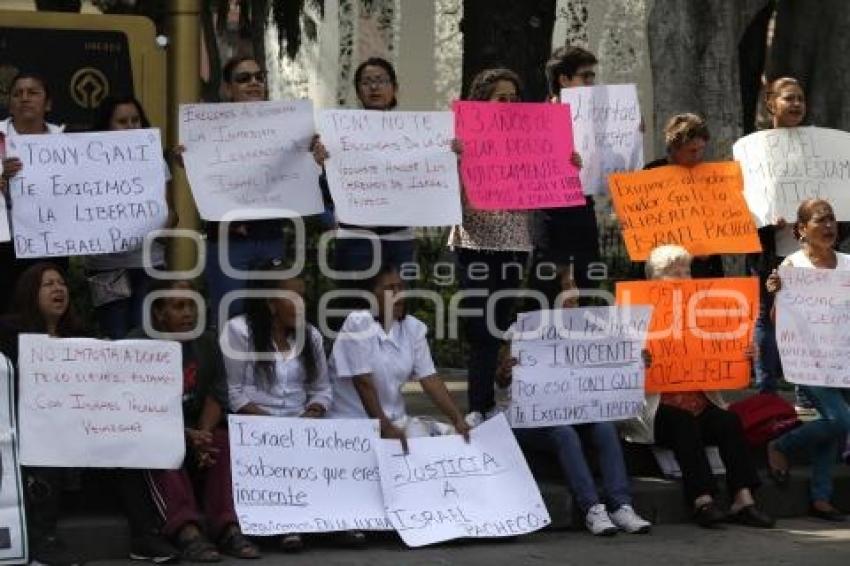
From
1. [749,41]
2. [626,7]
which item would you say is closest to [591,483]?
[749,41]

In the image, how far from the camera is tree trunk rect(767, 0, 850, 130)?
15.9m

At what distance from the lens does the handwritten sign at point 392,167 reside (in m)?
9.45

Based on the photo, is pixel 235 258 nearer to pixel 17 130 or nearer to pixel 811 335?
pixel 17 130

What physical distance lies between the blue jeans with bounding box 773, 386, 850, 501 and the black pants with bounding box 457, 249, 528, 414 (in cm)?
151

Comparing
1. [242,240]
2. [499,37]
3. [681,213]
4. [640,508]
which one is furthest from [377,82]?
[499,37]

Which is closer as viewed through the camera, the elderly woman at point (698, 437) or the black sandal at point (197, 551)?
the black sandal at point (197, 551)

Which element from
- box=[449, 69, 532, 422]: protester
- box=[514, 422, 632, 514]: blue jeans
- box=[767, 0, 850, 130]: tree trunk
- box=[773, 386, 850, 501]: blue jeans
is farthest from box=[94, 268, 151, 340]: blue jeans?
box=[767, 0, 850, 130]: tree trunk

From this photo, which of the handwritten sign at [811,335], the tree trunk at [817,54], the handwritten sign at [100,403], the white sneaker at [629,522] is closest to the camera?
the handwritten sign at [100,403]

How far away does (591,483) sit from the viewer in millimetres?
9133

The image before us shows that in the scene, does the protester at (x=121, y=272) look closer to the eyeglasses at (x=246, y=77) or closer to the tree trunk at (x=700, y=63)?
the eyeglasses at (x=246, y=77)

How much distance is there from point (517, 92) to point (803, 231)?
159 centimetres

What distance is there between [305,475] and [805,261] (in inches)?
109

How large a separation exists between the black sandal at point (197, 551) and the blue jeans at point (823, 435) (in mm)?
3118

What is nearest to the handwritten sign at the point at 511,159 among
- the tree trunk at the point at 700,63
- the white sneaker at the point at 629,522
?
the white sneaker at the point at 629,522
